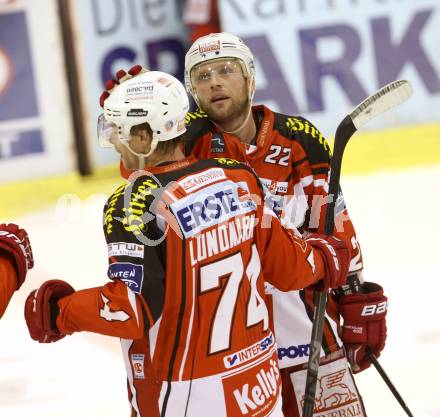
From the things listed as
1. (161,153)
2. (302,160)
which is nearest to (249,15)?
(302,160)

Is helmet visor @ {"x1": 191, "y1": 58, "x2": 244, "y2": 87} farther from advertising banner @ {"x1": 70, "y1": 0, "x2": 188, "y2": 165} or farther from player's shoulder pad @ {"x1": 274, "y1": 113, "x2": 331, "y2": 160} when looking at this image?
advertising banner @ {"x1": 70, "y1": 0, "x2": 188, "y2": 165}

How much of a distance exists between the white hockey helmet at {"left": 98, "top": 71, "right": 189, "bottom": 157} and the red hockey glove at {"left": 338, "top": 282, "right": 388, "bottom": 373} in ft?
2.61

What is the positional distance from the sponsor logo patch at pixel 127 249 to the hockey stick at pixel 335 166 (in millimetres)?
622

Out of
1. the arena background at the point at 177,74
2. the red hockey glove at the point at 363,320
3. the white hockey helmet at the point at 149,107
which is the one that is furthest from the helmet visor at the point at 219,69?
the arena background at the point at 177,74

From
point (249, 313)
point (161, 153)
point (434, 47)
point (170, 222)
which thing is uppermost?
point (434, 47)

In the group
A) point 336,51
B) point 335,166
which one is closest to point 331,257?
point 335,166

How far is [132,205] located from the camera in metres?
2.29

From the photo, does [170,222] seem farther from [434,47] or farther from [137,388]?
[434,47]

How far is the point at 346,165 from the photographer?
259 inches

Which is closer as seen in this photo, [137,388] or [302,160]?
[137,388]

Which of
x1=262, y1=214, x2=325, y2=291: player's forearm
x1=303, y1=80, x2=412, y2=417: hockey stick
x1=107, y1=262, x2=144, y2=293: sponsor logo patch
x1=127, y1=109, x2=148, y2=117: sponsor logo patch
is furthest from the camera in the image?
x1=303, y1=80, x2=412, y2=417: hockey stick

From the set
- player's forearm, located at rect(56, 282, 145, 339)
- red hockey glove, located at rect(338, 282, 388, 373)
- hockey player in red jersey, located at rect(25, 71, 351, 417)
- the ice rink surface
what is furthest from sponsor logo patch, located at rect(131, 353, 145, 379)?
the ice rink surface

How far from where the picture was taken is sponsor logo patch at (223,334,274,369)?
7.84ft

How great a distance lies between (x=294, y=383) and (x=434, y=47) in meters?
4.50
